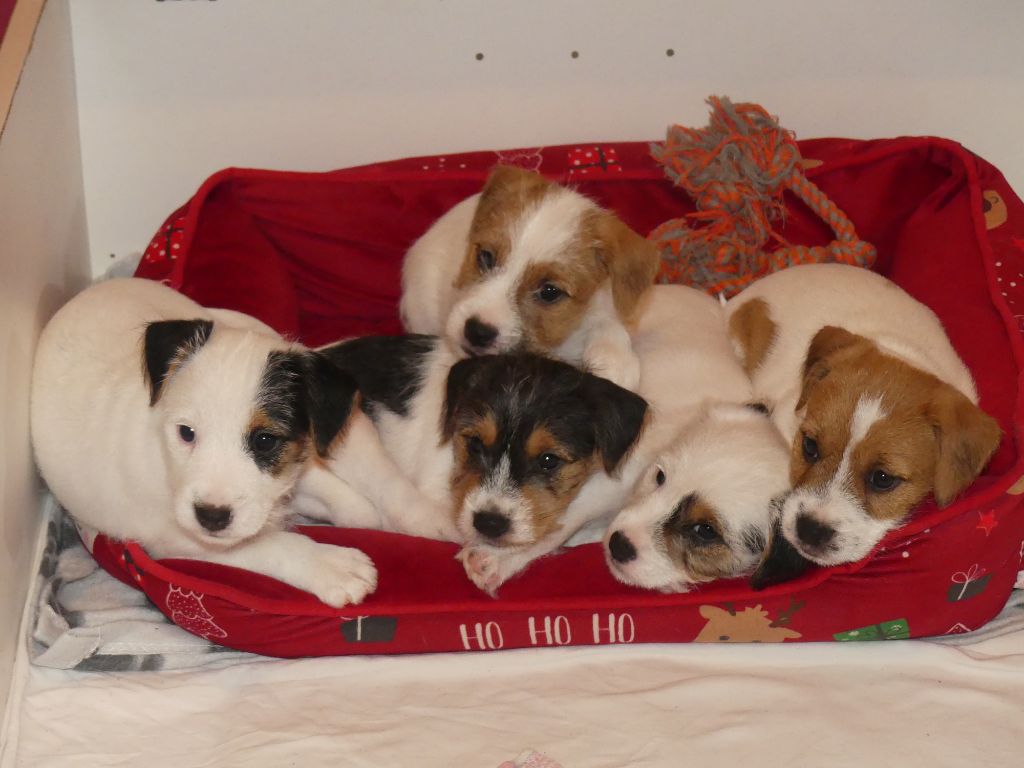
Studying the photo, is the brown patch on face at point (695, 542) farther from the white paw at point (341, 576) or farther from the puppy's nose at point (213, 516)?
the puppy's nose at point (213, 516)

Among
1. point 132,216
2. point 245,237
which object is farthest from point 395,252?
point 132,216

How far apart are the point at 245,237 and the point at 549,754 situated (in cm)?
261

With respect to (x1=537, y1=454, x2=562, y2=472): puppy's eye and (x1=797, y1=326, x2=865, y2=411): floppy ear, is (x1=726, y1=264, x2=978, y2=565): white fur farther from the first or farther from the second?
(x1=537, y1=454, x2=562, y2=472): puppy's eye

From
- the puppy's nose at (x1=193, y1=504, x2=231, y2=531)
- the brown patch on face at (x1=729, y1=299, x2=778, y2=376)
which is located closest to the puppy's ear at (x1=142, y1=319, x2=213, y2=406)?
the puppy's nose at (x1=193, y1=504, x2=231, y2=531)

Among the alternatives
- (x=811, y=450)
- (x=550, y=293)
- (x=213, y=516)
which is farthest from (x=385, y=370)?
(x=811, y=450)

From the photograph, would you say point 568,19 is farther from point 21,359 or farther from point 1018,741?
point 1018,741

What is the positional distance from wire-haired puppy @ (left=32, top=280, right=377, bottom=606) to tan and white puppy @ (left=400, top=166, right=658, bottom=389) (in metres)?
0.67

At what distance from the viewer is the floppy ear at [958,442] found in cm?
334

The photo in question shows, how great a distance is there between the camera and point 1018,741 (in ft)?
11.2

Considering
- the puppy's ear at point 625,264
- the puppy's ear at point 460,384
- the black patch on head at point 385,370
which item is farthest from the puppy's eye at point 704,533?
the black patch on head at point 385,370

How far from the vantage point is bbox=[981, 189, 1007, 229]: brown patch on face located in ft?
14.7

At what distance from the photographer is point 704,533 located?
3.52 m

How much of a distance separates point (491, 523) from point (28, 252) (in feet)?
6.19

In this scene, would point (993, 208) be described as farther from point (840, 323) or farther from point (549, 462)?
point (549, 462)
